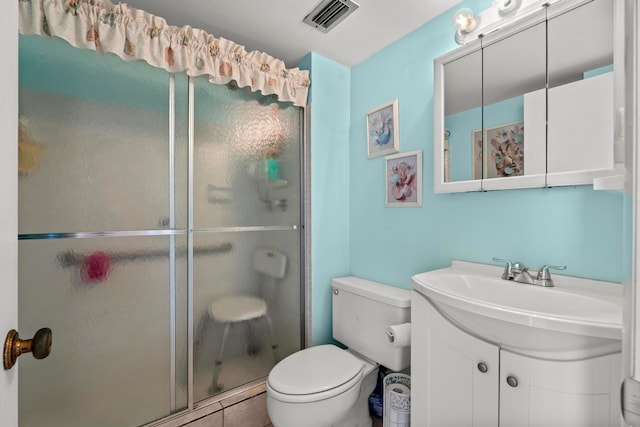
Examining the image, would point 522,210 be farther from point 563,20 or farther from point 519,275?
point 563,20

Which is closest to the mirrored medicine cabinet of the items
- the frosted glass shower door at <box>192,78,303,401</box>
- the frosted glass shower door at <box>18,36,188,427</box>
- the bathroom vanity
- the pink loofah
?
the bathroom vanity

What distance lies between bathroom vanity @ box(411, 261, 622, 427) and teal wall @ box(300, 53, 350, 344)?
846 mm

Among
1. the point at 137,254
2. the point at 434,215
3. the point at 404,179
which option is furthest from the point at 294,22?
the point at 137,254

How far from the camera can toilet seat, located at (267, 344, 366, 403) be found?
1282 millimetres

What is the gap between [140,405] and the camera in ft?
4.69

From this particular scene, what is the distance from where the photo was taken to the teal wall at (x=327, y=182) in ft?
6.42

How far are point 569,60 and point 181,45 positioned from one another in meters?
1.76

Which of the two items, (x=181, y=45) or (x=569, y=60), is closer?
(x=569, y=60)

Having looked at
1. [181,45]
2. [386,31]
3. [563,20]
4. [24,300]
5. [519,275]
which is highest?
[386,31]

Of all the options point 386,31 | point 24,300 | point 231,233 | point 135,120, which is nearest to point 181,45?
point 135,120

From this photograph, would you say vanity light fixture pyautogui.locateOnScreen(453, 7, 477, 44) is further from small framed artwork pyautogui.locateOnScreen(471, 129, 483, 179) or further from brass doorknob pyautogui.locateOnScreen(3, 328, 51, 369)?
brass doorknob pyautogui.locateOnScreen(3, 328, 51, 369)

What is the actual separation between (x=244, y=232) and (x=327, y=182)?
0.67 metres

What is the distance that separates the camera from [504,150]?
1261 mm

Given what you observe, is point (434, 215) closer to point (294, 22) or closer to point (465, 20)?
point (465, 20)
